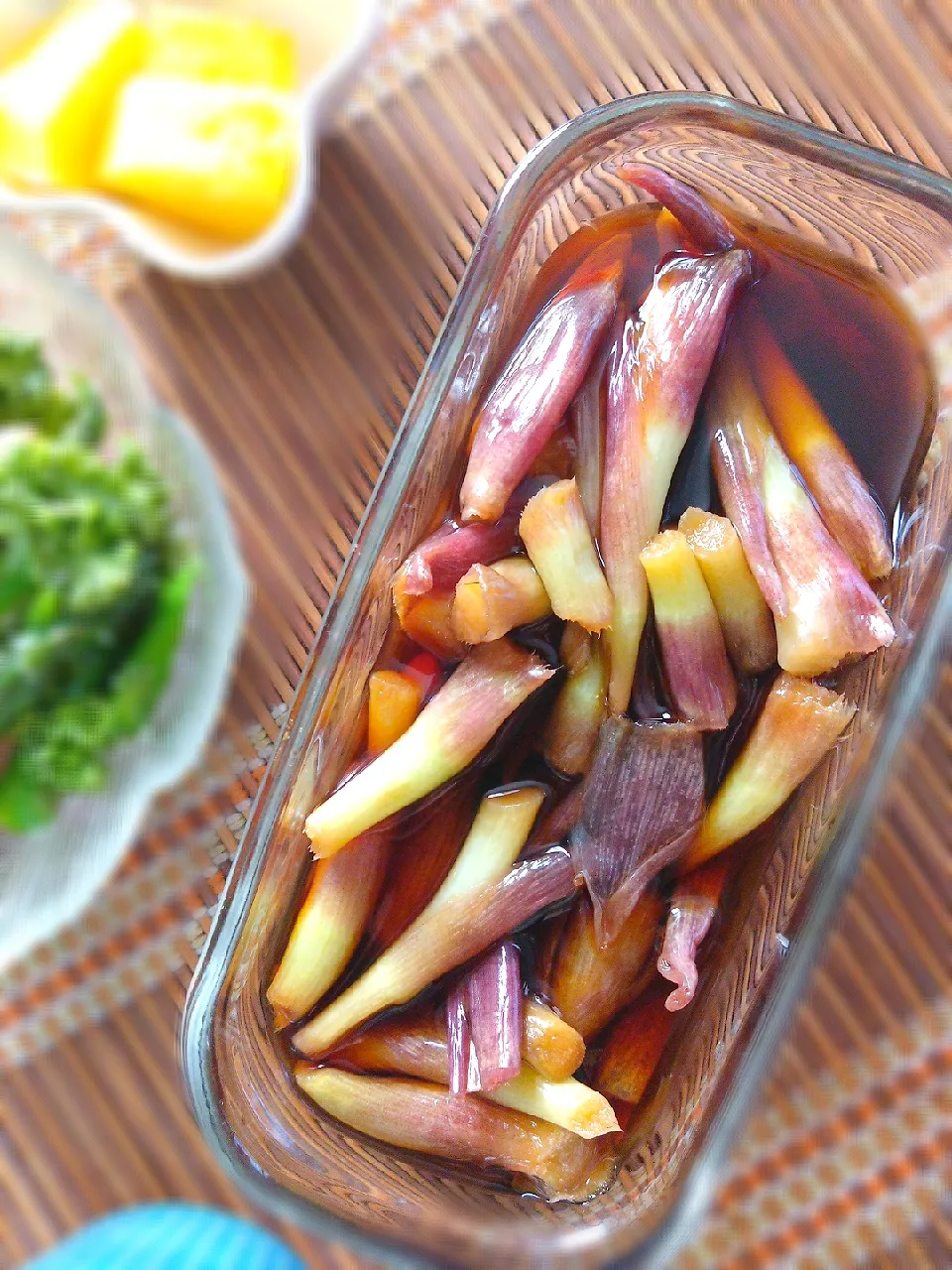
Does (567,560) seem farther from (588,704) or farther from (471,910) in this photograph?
(471,910)

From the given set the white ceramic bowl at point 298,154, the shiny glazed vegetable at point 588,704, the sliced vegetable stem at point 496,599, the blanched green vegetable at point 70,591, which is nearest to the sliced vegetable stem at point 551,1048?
the shiny glazed vegetable at point 588,704

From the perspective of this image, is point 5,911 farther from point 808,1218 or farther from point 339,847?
point 808,1218

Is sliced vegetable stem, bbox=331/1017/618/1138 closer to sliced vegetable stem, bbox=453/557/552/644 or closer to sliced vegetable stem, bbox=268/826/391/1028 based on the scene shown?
sliced vegetable stem, bbox=268/826/391/1028

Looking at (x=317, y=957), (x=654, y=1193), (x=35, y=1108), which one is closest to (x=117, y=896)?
(x=35, y=1108)

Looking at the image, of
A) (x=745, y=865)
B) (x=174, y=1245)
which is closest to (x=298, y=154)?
(x=745, y=865)

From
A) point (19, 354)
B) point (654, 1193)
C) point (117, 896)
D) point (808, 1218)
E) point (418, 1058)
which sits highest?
point (19, 354)

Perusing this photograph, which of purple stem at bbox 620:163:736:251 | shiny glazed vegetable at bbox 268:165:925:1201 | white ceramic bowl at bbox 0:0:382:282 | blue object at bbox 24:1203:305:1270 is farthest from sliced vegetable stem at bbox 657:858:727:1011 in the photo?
white ceramic bowl at bbox 0:0:382:282
